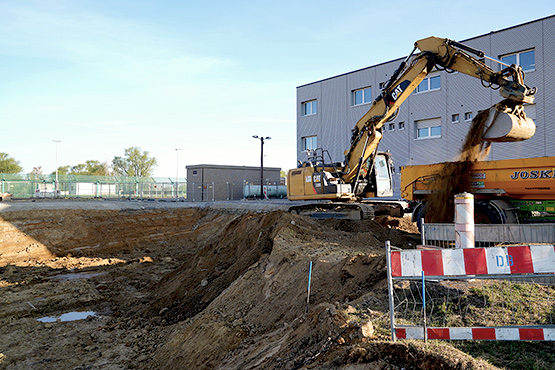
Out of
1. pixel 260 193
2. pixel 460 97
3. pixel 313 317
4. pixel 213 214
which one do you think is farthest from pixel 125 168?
pixel 313 317

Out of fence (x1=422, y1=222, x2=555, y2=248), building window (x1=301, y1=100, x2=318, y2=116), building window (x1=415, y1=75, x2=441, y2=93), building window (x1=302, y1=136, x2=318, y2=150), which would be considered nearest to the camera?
fence (x1=422, y1=222, x2=555, y2=248)

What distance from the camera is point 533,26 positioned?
22.3 m

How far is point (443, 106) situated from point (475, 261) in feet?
78.7

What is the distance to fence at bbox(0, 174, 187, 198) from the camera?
3544 cm

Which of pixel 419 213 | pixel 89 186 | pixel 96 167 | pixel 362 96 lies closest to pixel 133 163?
pixel 96 167

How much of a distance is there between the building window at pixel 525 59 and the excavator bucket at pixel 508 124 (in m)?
15.4

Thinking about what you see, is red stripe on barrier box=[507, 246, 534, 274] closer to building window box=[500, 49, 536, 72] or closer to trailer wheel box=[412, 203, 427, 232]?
trailer wheel box=[412, 203, 427, 232]

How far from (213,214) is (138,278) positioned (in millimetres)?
9502

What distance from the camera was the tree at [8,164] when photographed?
221 ft

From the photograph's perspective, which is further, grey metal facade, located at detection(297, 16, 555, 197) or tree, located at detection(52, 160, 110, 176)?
tree, located at detection(52, 160, 110, 176)

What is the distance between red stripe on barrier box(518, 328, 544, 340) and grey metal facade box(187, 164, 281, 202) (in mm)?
33214

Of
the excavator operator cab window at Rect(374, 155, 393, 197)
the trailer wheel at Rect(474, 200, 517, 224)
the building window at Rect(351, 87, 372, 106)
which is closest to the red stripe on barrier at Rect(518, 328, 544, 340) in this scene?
the trailer wheel at Rect(474, 200, 517, 224)

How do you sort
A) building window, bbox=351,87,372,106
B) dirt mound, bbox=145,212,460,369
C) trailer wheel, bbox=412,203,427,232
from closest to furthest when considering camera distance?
dirt mound, bbox=145,212,460,369, trailer wheel, bbox=412,203,427,232, building window, bbox=351,87,372,106

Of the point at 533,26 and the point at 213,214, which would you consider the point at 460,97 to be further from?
the point at 213,214
